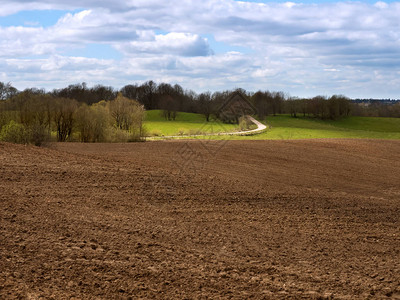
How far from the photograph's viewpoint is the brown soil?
6.28m

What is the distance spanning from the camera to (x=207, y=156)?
20531 mm

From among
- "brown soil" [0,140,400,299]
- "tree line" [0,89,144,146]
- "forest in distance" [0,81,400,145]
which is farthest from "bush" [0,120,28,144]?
"tree line" [0,89,144,146]

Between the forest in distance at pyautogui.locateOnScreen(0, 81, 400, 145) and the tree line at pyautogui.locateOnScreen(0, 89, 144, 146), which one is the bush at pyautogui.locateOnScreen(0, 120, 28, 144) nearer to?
the forest in distance at pyautogui.locateOnScreen(0, 81, 400, 145)

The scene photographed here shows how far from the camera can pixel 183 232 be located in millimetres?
8602

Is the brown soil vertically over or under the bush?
under

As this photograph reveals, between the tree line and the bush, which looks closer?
the bush

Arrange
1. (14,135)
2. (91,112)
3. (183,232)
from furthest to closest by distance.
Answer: (91,112), (14,135), (183,232)

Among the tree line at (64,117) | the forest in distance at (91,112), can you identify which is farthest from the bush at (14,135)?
the tree line at (64,117)

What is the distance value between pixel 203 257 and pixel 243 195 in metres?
5.01

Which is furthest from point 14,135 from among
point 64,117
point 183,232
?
point 64,117

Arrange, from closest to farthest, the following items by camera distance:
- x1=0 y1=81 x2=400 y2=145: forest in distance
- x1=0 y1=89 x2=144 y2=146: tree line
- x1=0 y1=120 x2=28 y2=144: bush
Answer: x1=0 y1=120 x2=28 y2=144: bush < x1=0 y1=81 x2=400 y2=145: forest in distance < x1=0 y1=89 x2=144 y2=146: tree line

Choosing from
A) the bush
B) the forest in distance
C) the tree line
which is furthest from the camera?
the tree line

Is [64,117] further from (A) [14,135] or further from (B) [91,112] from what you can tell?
(A) [14,135]

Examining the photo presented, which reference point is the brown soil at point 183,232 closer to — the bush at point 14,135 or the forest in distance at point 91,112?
the bush at point 14,135
